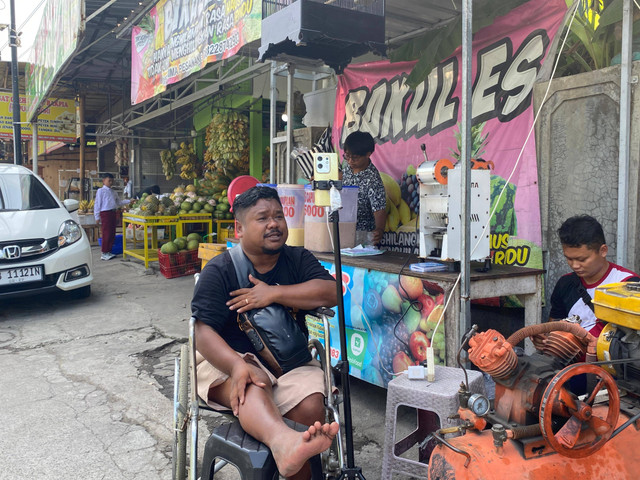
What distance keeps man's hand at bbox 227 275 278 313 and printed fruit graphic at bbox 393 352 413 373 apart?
4.05ft

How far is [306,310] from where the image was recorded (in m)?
2.59

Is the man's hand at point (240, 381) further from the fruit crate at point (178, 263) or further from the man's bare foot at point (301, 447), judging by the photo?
the fruit crate at point (178, 263)

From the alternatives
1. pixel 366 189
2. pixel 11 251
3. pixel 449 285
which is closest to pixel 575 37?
pixel 366 189

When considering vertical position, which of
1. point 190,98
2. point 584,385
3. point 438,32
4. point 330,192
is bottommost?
point 584,385

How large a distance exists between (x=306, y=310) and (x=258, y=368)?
0.40 meters

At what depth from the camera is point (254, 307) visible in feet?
7.91

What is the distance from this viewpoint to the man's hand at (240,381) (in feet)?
7.00

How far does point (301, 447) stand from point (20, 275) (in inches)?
211

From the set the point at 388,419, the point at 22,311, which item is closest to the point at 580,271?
the point at 388,419

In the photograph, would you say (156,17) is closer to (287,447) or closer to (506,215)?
(506,215)

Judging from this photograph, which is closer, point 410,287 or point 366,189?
point 410,287

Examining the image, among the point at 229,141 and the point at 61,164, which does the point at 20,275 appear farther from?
the point at 61,164

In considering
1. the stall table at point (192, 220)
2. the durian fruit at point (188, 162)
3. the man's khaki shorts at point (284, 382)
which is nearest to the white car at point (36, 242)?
the stall table at point (192, 220)

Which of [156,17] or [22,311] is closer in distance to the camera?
[22,311]
